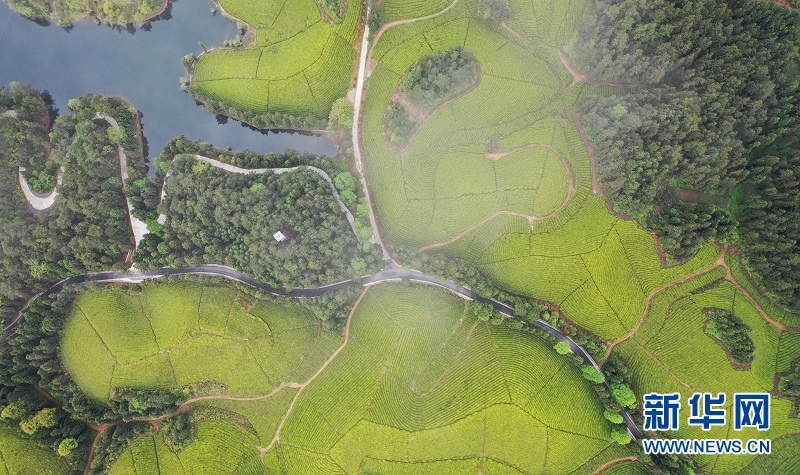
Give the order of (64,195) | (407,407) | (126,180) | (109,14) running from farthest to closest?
(109,14), (126,180), (64,195), (407,407)

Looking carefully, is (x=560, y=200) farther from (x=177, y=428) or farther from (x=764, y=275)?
(x=177, y=428)

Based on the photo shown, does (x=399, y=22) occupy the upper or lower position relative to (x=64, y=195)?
upper

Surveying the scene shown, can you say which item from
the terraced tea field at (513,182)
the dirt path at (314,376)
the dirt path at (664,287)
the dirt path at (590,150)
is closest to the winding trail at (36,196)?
the dirt path at (314,376)

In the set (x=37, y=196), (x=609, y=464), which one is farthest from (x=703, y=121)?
(x=37, y=196)

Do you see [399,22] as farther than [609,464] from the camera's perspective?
Yes

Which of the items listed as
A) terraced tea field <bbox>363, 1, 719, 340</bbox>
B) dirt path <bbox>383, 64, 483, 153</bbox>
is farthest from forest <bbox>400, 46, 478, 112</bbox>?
terraced tea field <bbox>363, 1, 719, 340</bbox>

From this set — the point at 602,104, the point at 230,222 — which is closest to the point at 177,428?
the point at 230,222

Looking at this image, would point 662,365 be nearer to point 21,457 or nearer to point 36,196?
point 21,457
